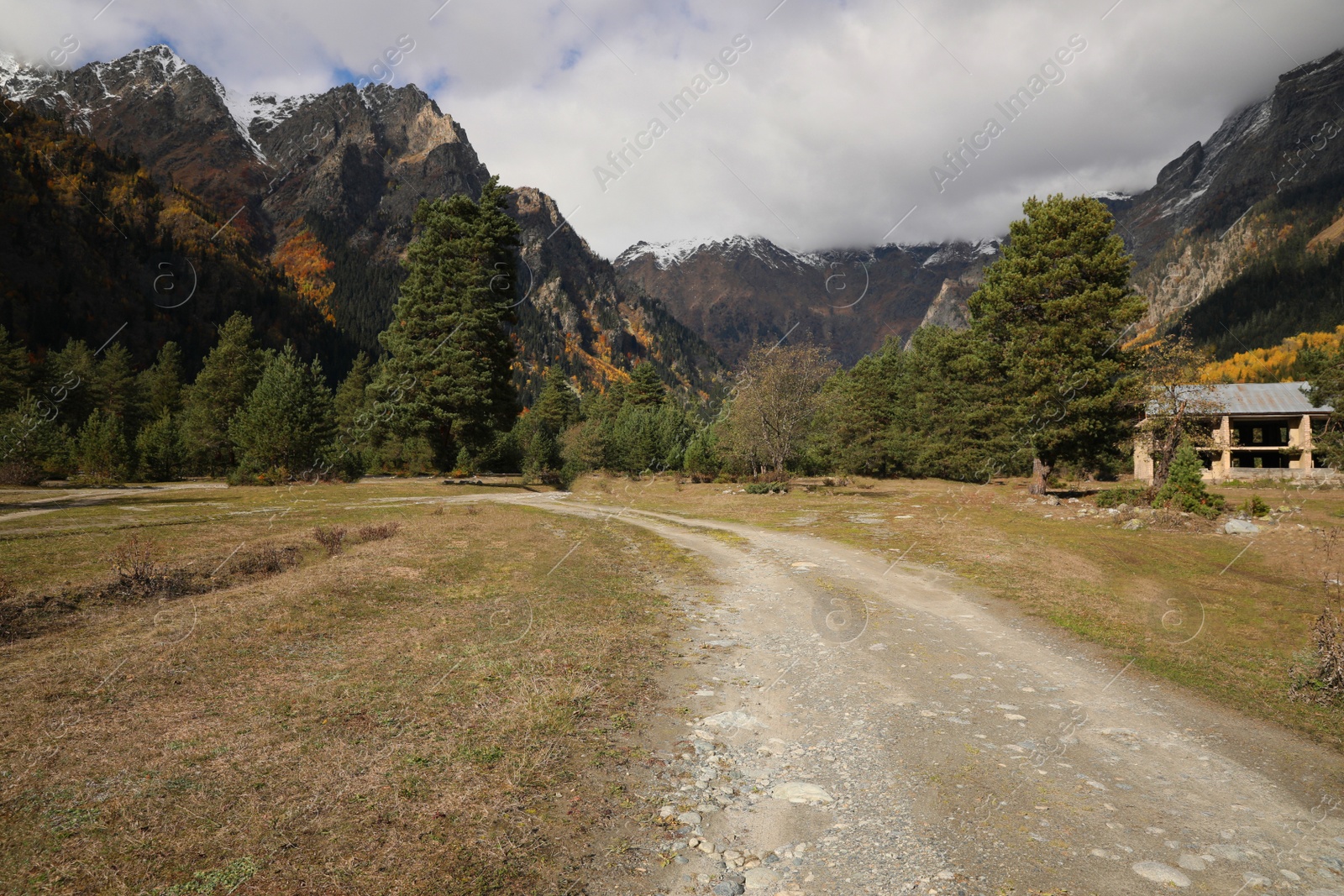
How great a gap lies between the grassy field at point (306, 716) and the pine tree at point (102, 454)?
94.6 feet

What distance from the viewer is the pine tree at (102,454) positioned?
3853 cm

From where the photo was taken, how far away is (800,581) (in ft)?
53.9

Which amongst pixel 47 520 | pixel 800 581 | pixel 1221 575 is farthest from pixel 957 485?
pixel 47 520

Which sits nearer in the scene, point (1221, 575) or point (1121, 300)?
point (1221, 575)

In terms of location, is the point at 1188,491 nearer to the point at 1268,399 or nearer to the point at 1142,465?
the point at 1142,465

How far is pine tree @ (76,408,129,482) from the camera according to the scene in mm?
38531

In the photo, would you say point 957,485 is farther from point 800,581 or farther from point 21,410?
point 21,410

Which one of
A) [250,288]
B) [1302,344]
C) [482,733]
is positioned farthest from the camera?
[250,288]

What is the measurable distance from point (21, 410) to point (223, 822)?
4794 cm

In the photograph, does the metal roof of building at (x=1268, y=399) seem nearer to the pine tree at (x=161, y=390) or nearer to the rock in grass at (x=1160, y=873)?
the rock in grass at (x=1160, y=873)

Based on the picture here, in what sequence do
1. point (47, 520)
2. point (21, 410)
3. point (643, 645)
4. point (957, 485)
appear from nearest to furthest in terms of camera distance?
point (643, 645) < point (47, 520) < point (21, 410) < point (957, 485)

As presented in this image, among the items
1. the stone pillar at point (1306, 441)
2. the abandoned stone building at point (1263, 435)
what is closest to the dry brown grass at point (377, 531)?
the abandoned stone building at point (1263, 435)

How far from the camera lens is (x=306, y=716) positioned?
7258mm

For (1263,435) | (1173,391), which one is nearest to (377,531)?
(1173,391)
